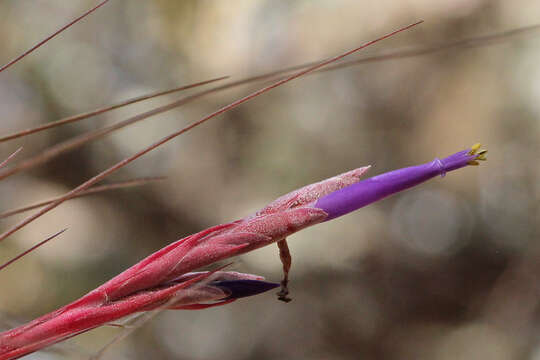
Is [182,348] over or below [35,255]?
below

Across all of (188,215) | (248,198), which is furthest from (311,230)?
(188,215)

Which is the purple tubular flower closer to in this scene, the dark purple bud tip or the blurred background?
the dark purple bud tip

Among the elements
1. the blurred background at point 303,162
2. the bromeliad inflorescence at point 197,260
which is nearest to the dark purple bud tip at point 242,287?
the bromeliad inflorescence at point 197,260

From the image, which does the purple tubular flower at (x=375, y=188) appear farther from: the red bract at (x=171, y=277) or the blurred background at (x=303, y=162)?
the blurred background at (x=303, y=162)

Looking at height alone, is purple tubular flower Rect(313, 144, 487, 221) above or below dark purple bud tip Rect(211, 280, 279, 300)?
above

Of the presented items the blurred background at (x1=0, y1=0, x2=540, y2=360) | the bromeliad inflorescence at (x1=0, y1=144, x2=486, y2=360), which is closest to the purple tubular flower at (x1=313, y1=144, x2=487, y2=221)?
the bromeliad inflorescence at (x1=0, y1=144, x2=486, y2=360)

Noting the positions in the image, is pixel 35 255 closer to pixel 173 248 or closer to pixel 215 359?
pixel 215 359
